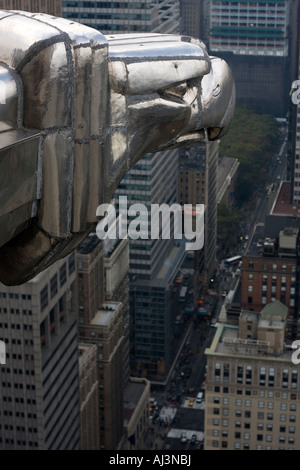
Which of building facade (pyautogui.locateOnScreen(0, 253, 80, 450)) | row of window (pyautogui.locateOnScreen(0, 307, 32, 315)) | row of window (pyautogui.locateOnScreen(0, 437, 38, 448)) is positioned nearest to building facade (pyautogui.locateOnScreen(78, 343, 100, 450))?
building facade (pyautogui.locateOnScreen(0, 253, 80, 450))

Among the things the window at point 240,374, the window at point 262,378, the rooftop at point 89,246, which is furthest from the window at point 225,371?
the rooftop at point 89,246

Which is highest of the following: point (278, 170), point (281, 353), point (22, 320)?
point (22, 320)

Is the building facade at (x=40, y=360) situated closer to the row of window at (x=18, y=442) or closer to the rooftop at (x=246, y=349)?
the row of window at (x=18, y=442)

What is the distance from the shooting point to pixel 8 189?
6.54m

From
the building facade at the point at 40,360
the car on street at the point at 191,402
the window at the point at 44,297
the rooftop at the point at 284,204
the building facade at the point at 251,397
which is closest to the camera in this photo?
the building facade at the point at 40,360

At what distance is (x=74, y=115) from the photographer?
694 cm

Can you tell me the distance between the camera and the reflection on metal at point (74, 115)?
6.68 meters

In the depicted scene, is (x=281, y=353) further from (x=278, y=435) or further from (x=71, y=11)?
(x=71, y=11)

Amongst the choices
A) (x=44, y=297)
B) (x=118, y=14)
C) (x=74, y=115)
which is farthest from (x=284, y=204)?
(x=74, y=115)

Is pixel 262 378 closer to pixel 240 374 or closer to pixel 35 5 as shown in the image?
pixel 240 374

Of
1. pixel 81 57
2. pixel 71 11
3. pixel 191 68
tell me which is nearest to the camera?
pixel 81 57

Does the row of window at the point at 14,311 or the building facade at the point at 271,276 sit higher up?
the row of window at the point at 14,311

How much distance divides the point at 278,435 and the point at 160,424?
20.1 metres
